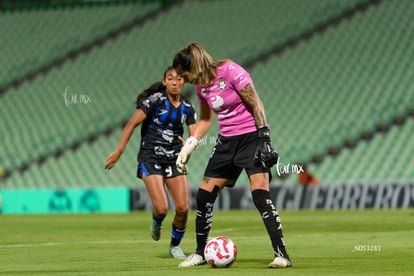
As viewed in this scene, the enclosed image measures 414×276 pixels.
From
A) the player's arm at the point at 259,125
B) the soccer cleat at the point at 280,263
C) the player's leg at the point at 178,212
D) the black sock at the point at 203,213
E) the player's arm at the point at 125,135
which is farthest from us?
the player's leg at the point at 178,212

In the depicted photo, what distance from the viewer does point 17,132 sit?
106 ft

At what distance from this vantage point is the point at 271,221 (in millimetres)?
9562

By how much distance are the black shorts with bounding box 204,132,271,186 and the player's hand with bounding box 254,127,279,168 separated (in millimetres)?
99

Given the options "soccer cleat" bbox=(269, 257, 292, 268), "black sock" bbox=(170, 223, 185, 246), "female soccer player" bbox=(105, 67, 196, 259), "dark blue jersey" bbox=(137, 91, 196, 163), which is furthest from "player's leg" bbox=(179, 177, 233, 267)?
"dark blue jersey" bbox=(137, 91, 196, 163)

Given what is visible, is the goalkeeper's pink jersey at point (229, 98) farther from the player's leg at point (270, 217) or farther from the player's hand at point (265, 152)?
the player's leg at point (270, 217)

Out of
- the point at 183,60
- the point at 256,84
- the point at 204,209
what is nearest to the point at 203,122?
the point at 204,209

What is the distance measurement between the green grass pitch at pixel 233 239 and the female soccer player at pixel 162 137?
765 mm

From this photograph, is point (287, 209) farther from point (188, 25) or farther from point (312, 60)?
point (188, 25)

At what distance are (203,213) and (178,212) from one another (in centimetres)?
190

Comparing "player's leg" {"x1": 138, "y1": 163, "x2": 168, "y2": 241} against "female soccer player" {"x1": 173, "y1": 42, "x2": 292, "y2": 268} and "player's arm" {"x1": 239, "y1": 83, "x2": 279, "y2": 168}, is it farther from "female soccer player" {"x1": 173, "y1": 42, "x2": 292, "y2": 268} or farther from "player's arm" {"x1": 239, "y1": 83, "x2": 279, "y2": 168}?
"player's arm" {"x1": 239, "y1": 83, "x2": 279, "y2": 168}

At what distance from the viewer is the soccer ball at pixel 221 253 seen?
9805mm

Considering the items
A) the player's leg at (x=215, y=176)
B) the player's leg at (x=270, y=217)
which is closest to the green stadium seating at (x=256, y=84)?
the player's leg at (x=215, y=176)

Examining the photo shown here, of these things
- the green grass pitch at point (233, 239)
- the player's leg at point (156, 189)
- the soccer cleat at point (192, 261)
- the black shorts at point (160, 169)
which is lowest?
the green grass pitch at point (233, 239)

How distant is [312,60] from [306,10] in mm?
2542
